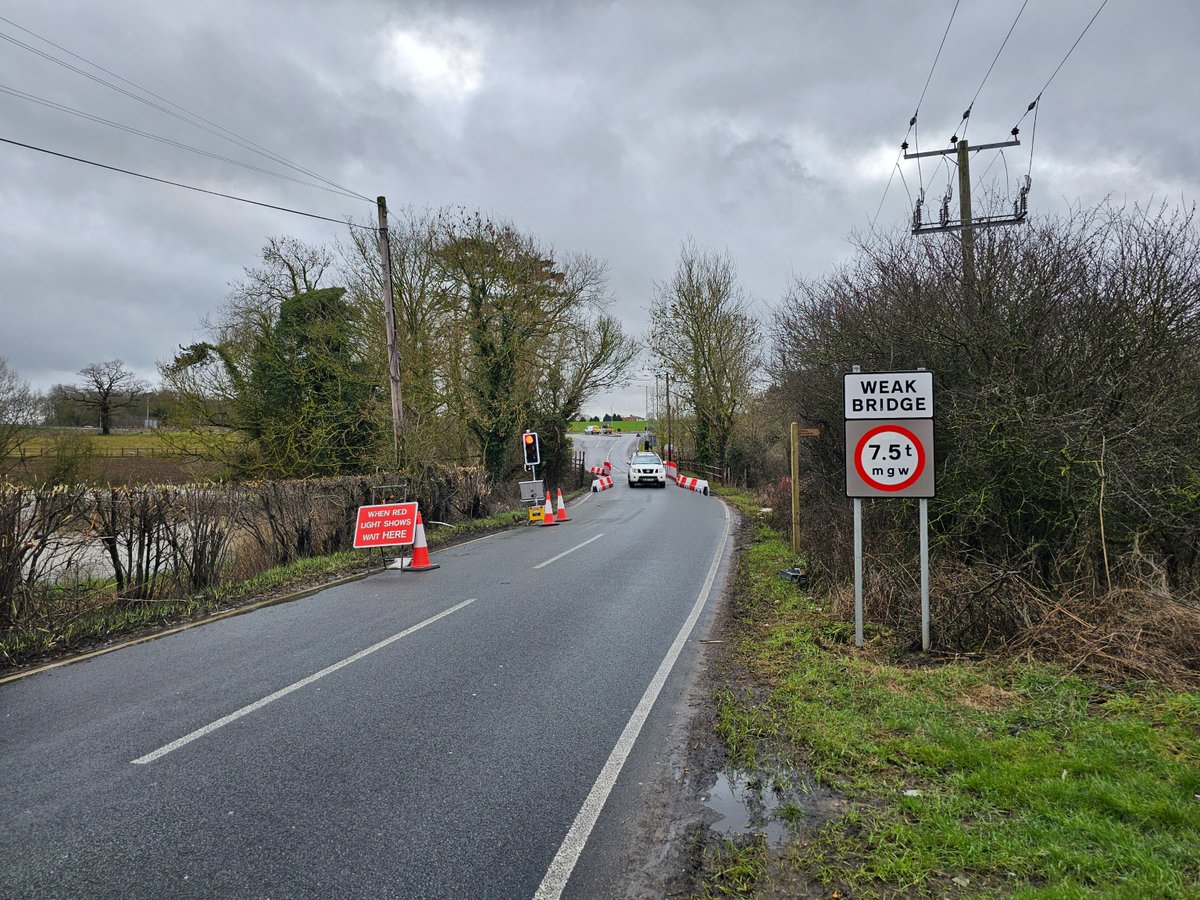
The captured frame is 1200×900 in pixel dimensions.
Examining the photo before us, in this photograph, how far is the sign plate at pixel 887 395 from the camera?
6.30 m

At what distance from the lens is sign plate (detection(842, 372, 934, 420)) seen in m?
6.30

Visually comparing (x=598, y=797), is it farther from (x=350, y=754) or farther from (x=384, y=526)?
(x=384, y=526)

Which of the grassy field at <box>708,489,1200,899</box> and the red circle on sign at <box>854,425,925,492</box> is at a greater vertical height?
the red circle on sign at <box>854,425,925,492</box>

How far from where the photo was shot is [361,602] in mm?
9094

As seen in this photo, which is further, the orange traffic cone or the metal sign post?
the orange traffic cone

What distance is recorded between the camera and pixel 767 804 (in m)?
3.77

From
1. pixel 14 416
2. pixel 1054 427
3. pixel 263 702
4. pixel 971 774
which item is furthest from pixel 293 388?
pixel 971 774

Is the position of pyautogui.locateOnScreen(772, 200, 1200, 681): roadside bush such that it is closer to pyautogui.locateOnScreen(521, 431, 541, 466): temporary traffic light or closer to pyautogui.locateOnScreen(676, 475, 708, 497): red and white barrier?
pyautogui.locateOnScreen(521, 431, 541, 466): temporary traffic light

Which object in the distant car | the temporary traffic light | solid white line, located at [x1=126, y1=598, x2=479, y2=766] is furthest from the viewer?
the distant car

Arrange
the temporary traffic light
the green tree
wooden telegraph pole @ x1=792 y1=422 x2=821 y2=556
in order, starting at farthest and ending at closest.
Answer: the green tree < the temporary traffic light < wooden telegraph pole @ x1=792 y1=422 x2=821 y2=556

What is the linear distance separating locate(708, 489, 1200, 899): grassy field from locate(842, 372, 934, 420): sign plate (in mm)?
2230

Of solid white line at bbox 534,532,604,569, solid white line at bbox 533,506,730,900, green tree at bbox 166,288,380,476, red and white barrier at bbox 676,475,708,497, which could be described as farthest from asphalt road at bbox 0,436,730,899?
red and white barrier at bbox 676,475,708,497

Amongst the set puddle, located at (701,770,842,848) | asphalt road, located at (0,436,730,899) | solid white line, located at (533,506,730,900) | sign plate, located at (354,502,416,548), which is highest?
sign plate, located at (354,502,416,548)

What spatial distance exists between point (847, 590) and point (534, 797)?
501 centimetres
